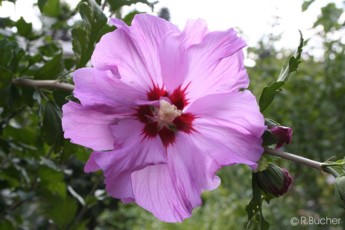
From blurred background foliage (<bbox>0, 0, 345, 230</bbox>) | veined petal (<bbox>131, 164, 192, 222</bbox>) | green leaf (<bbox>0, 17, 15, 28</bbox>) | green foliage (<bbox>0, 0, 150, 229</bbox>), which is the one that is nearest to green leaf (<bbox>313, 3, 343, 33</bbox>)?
blurred background foliage (<bbox>0, 0, 345, 230</bbox>)

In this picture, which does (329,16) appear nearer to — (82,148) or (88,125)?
(82,148)

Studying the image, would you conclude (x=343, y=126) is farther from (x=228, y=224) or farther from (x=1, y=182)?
(x=1, y=182)

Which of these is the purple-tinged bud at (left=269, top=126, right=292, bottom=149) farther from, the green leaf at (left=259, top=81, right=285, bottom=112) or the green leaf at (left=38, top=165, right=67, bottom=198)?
the green leaf at (left=38, top=165, right=67, bottom=198)

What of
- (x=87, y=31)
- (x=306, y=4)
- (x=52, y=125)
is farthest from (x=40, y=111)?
(x=306, y=4)

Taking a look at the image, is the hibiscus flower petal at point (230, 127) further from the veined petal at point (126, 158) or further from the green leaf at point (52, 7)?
the green leaf at point (52, 7)

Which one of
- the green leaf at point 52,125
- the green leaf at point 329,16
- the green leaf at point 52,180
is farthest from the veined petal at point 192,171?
the green leaf at point 329,16

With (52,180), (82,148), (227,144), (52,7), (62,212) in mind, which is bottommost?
(62,212)

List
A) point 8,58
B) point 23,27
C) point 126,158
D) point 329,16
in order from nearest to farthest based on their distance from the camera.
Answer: point 126,158
point 8,58
point 23,27
point 329,16
